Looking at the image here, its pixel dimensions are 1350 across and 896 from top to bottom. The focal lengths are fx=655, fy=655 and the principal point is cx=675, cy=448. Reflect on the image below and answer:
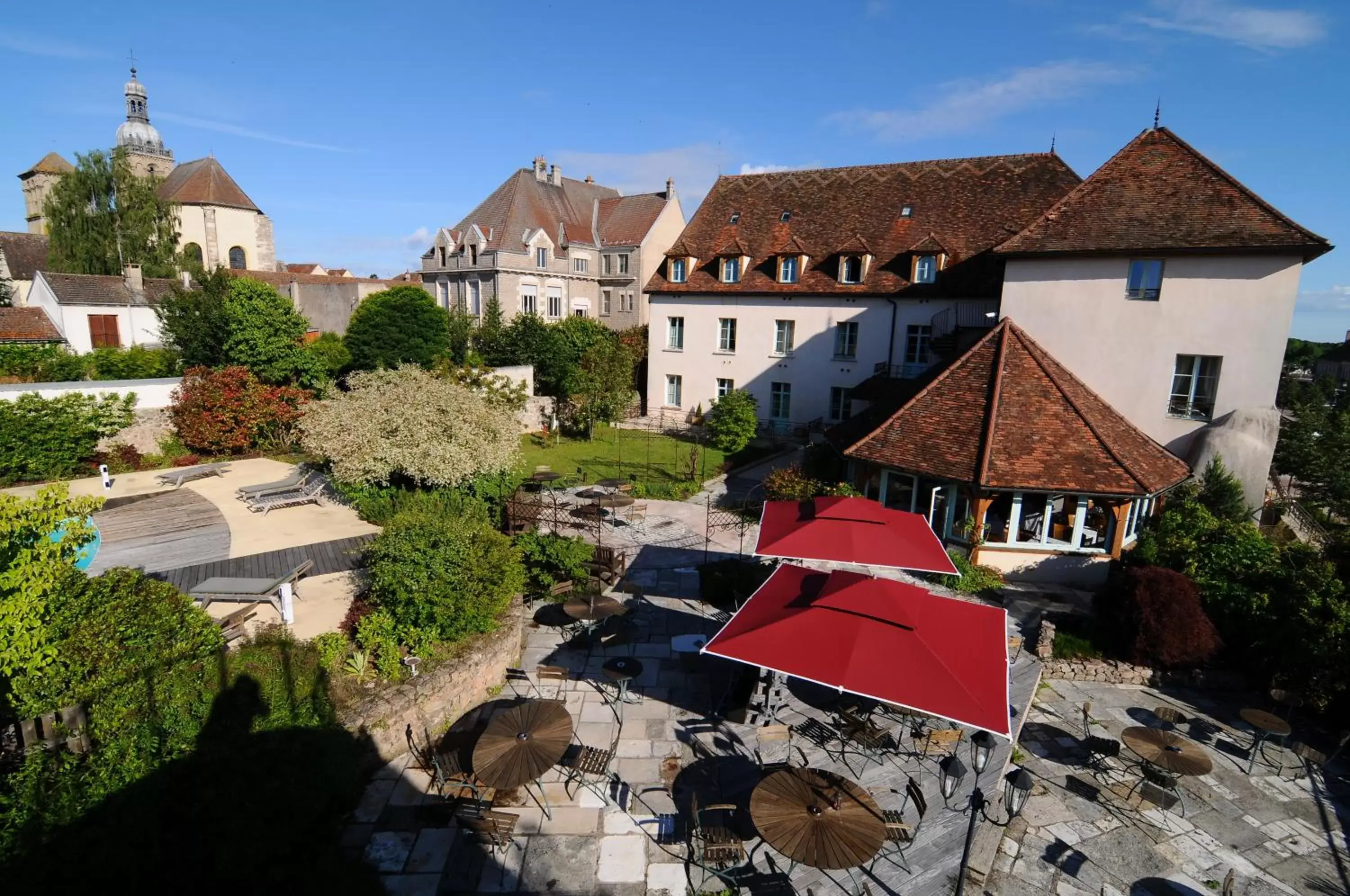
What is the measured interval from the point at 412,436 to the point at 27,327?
28.5m

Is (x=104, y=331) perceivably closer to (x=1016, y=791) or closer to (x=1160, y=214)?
(x=1016, y=791)

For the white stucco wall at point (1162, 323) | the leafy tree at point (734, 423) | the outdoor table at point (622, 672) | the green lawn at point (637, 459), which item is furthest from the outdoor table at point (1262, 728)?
the leafy tree at point (734, 423)

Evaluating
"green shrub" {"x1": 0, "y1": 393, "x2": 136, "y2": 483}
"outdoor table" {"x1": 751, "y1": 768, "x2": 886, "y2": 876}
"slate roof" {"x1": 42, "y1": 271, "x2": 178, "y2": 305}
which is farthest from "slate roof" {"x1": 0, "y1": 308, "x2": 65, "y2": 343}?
"outdoor table" {"x1": 751, "y1": 768, "x2": 886, "y2": 876}

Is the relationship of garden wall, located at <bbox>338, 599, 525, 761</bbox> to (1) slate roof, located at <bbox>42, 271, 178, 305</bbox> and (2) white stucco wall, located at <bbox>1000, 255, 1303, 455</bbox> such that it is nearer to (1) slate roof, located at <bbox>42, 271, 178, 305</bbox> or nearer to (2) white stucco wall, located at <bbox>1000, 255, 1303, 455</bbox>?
(2) white stucco wall, located at <bbox>1000, 255, 1303, 455</bbox>

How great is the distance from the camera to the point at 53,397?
750 inches

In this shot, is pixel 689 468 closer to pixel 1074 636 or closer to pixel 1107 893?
pixel 1074 636

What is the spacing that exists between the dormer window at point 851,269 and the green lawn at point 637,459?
862 centimetres

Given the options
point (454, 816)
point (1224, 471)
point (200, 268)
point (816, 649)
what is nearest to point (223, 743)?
point (454, 816)

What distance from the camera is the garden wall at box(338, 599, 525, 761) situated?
8.57 m

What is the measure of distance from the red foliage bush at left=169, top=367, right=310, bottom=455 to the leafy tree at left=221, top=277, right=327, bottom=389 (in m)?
1.29

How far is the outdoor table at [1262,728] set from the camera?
372 inches

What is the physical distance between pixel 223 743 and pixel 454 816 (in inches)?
105

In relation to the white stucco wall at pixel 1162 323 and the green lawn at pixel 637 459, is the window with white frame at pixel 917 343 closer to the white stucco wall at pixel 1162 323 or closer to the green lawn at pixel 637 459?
the green lawn at pixel 637 459

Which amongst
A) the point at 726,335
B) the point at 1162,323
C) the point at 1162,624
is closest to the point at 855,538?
the point at 1162,624
